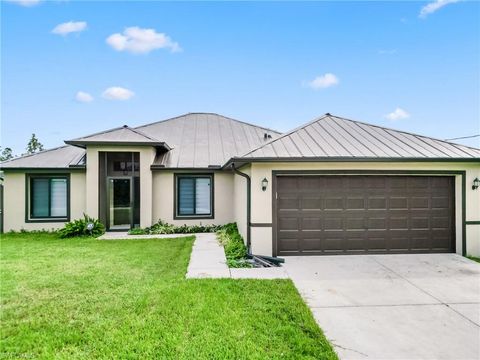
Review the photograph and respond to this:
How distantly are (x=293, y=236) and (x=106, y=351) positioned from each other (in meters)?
5.35

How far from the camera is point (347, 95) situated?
60.0 feet

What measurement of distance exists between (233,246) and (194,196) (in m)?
4.32

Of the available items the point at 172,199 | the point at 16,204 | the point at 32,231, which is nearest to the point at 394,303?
the point at 172,199

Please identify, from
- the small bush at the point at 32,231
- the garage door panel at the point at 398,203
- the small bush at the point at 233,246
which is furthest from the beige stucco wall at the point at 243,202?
the small bush at the point at 32,231

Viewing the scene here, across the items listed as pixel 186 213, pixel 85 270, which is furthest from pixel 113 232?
pixel 85 270

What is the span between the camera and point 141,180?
441 inches

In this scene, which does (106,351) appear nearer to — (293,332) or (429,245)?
(293,332)

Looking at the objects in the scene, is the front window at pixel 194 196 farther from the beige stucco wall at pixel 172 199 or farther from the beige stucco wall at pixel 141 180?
the beige stucco wall at pixel 141 180

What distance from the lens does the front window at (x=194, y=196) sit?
38.9 feet

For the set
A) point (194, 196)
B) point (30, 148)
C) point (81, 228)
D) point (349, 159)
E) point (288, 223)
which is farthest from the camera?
point (30, 148)

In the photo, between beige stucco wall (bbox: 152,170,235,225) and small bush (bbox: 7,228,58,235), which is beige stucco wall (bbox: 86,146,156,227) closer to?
beige stucco wall (bbox: 152,170,235,225)

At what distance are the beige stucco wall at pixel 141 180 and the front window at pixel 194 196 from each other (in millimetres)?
1259

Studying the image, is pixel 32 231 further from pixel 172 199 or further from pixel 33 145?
pixel 33 145

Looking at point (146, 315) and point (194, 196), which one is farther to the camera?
point (194, 196)
